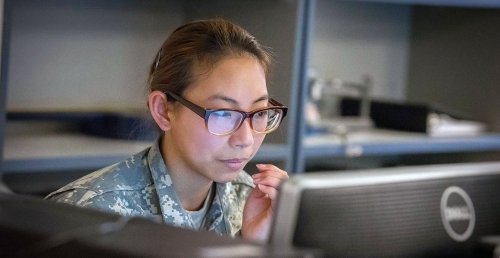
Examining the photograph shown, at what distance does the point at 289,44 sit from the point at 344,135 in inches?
17.4

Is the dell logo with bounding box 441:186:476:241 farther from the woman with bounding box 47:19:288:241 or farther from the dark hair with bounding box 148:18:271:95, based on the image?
the dark hair with bounding box 148:18:271:95

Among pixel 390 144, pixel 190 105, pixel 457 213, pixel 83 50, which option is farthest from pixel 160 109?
pixel 390 144

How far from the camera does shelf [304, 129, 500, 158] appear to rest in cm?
318

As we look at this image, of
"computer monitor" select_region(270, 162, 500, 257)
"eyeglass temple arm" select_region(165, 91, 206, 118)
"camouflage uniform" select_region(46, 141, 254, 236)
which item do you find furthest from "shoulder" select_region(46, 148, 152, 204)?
"computer monitor" select_region(270, 162, 500, 257)

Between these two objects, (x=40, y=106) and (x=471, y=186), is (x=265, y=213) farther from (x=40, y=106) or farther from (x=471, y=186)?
(x=40, y=106)

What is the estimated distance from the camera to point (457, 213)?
1155mm

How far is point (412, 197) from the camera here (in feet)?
3.62

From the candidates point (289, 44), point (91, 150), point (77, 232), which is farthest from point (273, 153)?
point (77, 232)

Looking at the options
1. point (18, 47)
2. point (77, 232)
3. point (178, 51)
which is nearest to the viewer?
point (77, 232)

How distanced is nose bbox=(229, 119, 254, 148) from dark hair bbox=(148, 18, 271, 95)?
0.46 ft

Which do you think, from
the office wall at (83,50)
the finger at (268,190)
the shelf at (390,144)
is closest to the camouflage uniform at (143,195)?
the finger at (268,190)

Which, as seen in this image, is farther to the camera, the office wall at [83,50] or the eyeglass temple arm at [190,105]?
the office wall at [83,50]

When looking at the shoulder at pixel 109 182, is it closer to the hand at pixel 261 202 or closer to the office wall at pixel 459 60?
the hand at pixel 261 202

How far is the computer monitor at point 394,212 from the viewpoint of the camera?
1008 millimetres
